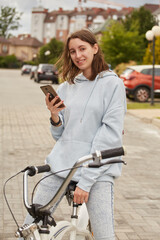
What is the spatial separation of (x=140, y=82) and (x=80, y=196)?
726 inches

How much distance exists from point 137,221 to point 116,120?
2496 millimetres

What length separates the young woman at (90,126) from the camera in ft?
8.37

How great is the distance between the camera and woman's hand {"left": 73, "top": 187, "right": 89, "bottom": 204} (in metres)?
2.47

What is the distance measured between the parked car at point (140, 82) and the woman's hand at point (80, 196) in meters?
18.2

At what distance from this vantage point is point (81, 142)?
262 centimetres

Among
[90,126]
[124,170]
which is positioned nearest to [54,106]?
[90,126]

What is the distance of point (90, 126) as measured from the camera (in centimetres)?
263

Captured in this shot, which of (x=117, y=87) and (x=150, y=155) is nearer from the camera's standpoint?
(x=117, y=87)

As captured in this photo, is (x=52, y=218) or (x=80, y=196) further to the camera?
(x=80, y=196)

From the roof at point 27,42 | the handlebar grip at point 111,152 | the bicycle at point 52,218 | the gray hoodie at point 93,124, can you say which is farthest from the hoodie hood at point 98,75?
the roof at point 27,42

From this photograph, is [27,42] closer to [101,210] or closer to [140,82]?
[140,82]

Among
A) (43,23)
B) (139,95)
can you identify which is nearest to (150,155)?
(139,95)

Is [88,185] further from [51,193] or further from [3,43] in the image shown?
[3,43]

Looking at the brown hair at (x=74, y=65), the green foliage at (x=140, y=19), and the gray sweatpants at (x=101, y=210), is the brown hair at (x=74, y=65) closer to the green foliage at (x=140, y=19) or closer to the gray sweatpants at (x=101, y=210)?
the gray sweatpants at (x=101, y=210)
